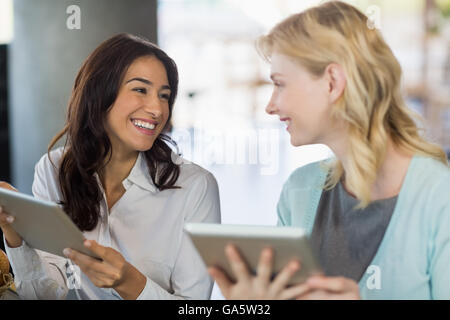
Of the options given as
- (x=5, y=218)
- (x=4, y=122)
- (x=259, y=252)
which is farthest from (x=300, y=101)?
(x=4, y=122)

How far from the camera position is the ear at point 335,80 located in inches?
54.0

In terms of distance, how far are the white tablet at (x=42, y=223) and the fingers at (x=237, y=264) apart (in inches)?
13.9

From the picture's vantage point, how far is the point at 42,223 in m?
1.33

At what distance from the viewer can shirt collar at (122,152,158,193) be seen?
1769 millimetres

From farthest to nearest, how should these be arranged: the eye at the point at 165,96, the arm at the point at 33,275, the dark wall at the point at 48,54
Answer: the dark wall at the point at 48,54, the eye at the point at 165,96, the arm at the point at 33,275

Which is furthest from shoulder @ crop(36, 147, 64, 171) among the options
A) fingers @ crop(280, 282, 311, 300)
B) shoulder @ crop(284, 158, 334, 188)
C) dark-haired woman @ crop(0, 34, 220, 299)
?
fingers @ crop(280, 282, 311, 300)

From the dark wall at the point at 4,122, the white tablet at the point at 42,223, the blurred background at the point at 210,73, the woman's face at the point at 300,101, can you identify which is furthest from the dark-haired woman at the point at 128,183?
the dark wall at the point at 4,122

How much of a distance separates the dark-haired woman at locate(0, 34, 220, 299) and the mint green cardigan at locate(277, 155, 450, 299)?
0.54m

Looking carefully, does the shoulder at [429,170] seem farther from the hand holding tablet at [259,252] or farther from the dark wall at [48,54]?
the dark wall at [48,54]

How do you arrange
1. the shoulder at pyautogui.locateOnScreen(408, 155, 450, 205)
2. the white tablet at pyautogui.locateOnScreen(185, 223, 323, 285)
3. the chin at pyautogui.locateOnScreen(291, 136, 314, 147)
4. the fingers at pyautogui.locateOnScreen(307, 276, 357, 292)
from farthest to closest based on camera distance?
the chin at pyautogui.locateOnScreen(291, 136, 314, 147) → the shoulder at pyautogui.locateOnScreen(408, 155, 450, 205) → the fingers at pyautogui.locateOnScreen(307, 276, 357, 292) → the white tablet at pyautogui.locateOnScreen(185, 223, 323, 285)

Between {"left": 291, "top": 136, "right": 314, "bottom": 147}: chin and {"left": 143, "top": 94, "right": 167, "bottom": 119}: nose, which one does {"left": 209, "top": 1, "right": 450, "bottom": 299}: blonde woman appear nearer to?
{"left": 291, "top": 136, "right": 314, "bottom": 147}: chin

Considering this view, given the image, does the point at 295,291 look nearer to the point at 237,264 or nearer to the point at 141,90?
the point at 237,264

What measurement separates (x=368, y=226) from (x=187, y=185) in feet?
1.92

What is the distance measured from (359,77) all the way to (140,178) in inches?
30.3
